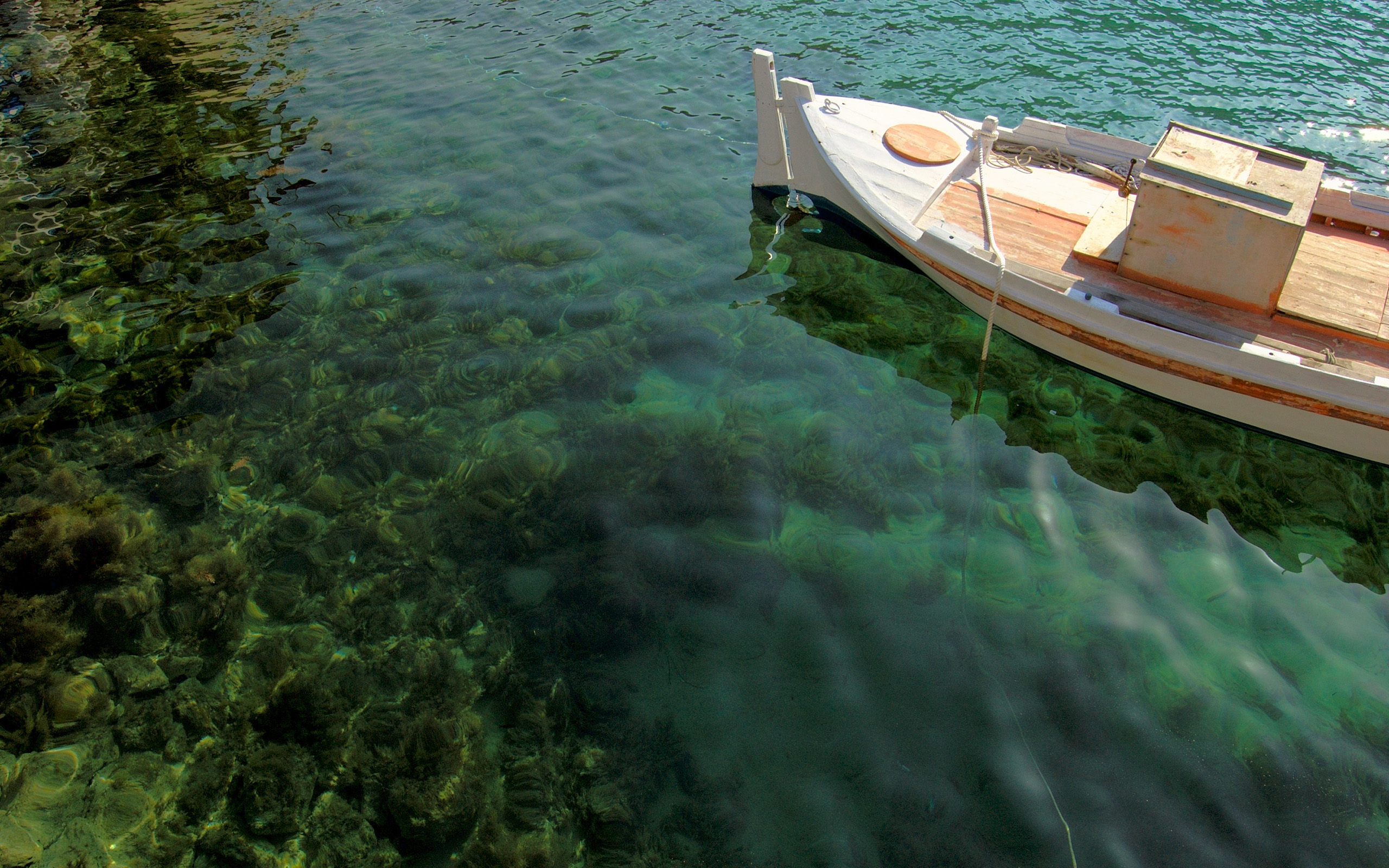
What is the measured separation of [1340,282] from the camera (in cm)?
792

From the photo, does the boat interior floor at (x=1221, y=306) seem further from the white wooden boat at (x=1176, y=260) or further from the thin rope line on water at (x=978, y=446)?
the thin rope line on water at (x=978, y=446)

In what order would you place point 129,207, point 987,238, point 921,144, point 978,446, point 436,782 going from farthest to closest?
point 129,207, point 921,144, point 987,238, point 978,446, point 436,782

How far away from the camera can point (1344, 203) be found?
338 inches

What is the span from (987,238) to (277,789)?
9.20 metres

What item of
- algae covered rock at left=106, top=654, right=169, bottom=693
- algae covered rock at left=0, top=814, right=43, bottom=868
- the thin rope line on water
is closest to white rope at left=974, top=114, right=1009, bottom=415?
the thin rope line on water

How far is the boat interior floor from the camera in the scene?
746 centimetres

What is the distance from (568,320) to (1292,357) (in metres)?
7.91

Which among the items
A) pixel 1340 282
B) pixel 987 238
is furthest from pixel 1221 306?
pixel 987 238

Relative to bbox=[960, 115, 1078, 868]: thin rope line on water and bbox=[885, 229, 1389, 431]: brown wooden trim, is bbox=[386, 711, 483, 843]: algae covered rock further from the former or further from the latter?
bbox=[885, 229, 1389, 431]: brown wooden trim

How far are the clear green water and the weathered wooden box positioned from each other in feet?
4.71

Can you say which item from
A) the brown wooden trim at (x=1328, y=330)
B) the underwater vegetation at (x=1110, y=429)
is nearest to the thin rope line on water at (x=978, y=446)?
the underwater vegetation at (x=1110, y=429)

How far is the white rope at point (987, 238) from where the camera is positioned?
8.38 meters

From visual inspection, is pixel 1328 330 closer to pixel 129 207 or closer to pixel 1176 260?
pixel 1176 260

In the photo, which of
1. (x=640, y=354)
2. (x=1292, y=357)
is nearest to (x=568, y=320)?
(x=640, y=354)
